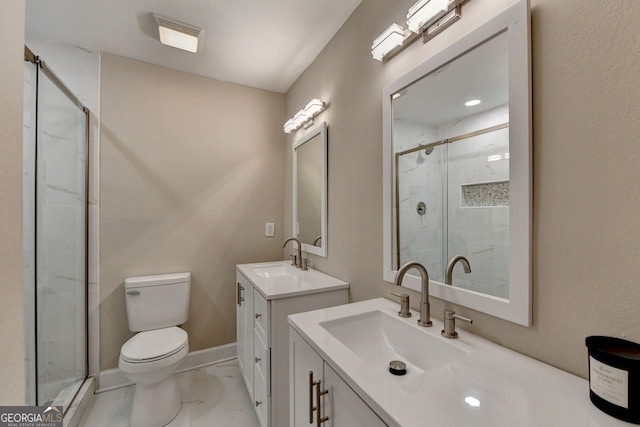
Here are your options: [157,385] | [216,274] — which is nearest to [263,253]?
[216,274]

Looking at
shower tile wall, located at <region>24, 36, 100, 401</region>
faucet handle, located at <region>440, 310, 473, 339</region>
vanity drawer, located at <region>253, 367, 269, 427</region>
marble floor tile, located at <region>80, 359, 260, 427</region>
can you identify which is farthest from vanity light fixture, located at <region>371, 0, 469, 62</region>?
marble floor tile, located at <region>80, 359, 260, 427</region>

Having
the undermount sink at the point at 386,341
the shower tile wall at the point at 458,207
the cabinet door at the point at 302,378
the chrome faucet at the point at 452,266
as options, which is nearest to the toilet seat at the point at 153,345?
the cabinet door at the point at 302,378

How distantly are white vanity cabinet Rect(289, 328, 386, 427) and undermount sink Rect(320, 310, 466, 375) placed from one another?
0.15 metres

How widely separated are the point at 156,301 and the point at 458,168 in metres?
2.19

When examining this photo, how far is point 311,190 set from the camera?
2.10 m

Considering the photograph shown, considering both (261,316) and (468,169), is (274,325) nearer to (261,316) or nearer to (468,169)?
(261,316)

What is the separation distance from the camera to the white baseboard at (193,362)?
199 centimetres

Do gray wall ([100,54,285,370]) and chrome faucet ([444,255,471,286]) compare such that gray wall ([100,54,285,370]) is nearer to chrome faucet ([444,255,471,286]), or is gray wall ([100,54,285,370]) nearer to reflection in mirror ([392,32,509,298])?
reflection in mirror ([392,32,509,298])

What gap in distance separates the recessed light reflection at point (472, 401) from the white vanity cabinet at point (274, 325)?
3.09ft

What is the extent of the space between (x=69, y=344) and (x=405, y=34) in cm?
274

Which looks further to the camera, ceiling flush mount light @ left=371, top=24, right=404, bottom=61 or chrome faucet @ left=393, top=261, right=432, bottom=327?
ceiling flush mount light @ left=371, top=24, right=404, bottom=61

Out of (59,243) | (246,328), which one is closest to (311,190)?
(246,328)

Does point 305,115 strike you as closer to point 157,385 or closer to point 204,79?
point 204,79

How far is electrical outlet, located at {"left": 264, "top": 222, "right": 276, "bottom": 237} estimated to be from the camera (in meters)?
2.57
